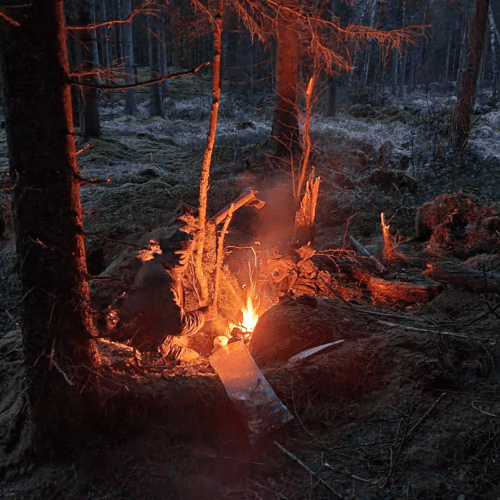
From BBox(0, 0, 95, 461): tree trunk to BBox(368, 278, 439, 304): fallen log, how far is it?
4.34 metres

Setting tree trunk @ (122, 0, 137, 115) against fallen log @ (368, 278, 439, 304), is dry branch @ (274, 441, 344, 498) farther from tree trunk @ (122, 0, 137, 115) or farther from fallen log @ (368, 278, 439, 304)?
tree trunk @ (122, 0, 137, 115)

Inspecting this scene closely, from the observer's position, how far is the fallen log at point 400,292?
5.93m

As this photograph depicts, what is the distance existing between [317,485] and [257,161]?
10170 mm

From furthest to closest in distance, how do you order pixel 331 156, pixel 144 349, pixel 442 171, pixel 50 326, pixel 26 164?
pixel 331 156
pixel 442 171
pixel 144 349
pixel 50 326
pixel 26 164

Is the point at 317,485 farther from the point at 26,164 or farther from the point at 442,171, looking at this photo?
the point at 442,171

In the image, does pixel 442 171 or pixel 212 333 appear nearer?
pixel 212 333

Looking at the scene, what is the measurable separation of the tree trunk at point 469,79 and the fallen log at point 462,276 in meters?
Answer: 7.31

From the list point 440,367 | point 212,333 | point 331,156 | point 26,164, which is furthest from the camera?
point 331,156

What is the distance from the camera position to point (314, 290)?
6453 mm

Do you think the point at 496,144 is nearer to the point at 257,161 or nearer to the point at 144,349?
the point at 257,161

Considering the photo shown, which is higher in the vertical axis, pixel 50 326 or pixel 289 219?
pixel 50 326

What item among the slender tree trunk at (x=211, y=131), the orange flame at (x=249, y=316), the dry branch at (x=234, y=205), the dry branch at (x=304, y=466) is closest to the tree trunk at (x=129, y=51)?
the dry branch at (x=234, y=205)

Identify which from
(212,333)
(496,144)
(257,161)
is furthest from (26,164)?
(496,144)

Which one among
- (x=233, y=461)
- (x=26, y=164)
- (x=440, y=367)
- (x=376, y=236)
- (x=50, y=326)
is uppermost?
(x=26, y=164)
